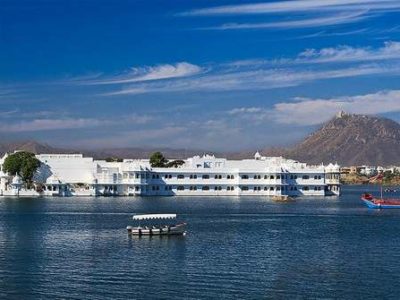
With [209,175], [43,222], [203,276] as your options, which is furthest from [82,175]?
[203,276]

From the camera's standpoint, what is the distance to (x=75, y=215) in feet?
244

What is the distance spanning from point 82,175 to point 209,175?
64.4ft

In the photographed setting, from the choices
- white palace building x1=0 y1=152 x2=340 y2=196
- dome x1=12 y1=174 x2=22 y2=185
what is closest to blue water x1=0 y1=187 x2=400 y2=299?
dome x1=12 y1=174 x2=22 y2=185

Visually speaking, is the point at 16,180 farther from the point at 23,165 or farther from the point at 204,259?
the point at 204,259

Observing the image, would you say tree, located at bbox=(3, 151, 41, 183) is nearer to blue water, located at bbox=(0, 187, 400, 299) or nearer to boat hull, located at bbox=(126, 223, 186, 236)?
blue water, located at bbox=(0, 187, 400, 299)

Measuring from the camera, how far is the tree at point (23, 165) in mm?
117688

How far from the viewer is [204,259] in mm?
42531

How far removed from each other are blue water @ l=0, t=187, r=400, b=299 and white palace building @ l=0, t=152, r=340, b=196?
153 ft

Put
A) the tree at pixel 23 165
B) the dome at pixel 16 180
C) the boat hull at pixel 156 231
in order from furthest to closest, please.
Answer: the tree at pixel 23 165
the dome at pixel 16 180
the boat hull at pixel 156 231

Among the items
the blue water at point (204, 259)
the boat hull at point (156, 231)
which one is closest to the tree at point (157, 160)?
the blue water at point (204, 259)

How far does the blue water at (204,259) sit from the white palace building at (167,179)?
46654 millimetres

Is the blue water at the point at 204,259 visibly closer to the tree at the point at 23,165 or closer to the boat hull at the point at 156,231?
the boat hull at the point at 156,231

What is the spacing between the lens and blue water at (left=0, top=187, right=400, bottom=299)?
33656 mm

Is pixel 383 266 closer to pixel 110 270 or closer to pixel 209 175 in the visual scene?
pixel 110 270
